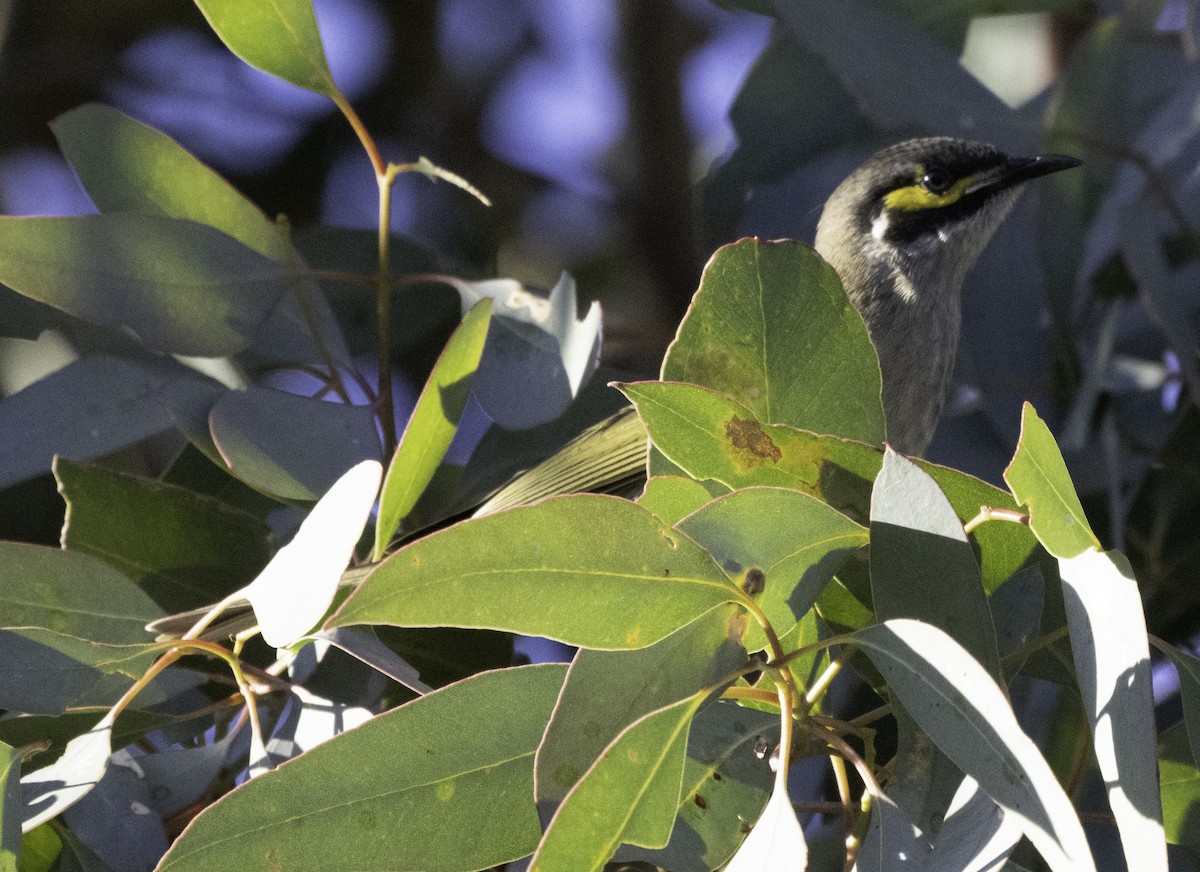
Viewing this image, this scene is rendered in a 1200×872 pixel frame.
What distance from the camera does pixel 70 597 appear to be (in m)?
1.85

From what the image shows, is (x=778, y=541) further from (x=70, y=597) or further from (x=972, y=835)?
(x=70, y=597)

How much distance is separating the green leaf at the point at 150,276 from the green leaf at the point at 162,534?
0.23m

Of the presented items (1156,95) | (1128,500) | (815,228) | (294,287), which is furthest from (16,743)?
(1156,95)

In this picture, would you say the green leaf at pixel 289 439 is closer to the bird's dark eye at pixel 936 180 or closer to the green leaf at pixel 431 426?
the green leaf at pixel 431 426

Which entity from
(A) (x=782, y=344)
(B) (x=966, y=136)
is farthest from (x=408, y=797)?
(B) (x=966, y=136)

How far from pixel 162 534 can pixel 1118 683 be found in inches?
56.3

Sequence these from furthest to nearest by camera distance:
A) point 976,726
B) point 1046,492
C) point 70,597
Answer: point 70,597 → point 1046,492 → point 976,726

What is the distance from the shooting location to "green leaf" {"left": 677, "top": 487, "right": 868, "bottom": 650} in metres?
1.49

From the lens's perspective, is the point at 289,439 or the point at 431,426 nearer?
the point at 431,426

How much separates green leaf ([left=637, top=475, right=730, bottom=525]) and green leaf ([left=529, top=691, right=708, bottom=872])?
275mm

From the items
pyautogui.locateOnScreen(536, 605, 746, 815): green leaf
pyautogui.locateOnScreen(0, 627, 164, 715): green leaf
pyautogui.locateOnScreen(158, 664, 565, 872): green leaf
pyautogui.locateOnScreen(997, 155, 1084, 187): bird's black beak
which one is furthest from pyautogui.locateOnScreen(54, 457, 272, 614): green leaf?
pyautogui.locateOnScreen(997, 155, 1084, 187): bird's black beak

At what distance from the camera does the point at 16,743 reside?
187 centimetres

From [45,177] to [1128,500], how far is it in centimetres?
378

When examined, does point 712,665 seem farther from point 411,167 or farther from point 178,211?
point 178,211
